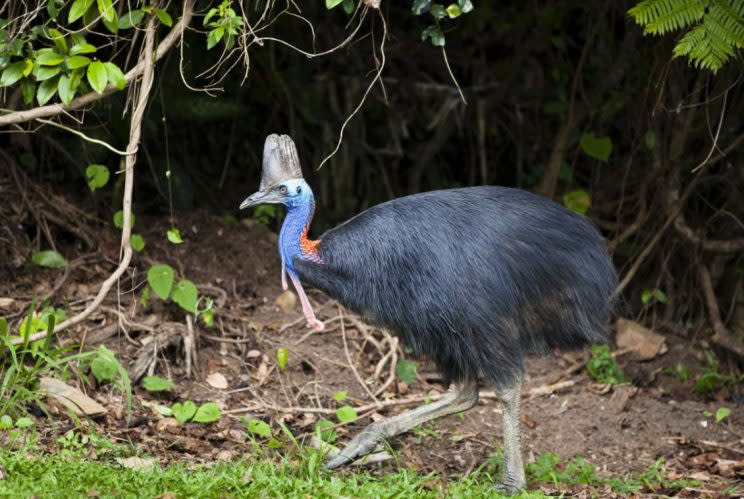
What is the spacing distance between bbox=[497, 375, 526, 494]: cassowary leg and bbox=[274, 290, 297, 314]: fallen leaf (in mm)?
1873

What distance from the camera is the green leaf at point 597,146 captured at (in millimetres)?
6668

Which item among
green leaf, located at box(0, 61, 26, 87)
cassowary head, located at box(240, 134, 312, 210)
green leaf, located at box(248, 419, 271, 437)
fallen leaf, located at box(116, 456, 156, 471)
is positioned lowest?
fallen leaf, located at box(116, 456, 156, 471)

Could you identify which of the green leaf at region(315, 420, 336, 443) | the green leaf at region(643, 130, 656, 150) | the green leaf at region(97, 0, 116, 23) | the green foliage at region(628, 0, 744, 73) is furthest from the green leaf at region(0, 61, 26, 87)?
the green leaf at region(643, 130, 656, 150)

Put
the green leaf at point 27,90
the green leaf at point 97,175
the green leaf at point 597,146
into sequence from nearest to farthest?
the green leaf at point 27,90, the green leaf at point 97,175, the green leaf at point 597,146

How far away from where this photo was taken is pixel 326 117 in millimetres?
7176

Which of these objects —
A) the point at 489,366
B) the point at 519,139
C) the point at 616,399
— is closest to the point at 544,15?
the point at 519,139

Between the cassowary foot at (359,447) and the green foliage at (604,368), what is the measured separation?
1747 mm

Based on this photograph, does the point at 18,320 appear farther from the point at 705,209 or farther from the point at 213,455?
the point at 705,209

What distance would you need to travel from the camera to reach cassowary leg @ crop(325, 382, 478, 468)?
15.3 ft

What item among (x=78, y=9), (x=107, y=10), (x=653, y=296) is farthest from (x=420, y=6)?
(x=653, y=296)

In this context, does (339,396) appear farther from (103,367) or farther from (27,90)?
(27,90)

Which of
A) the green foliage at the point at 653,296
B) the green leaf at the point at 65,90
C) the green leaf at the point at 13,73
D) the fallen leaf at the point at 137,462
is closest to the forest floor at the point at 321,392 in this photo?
the fallen leaf at the point at 137,462

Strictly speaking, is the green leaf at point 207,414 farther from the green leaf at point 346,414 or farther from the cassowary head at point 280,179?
the cassowary head at point 280,179

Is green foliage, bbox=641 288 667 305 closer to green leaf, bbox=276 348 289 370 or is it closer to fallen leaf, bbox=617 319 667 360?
fallen leaf, bbox=617 319 667 360
